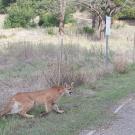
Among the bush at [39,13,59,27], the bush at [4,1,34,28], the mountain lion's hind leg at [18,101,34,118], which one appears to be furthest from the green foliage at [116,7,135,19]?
the mountain lion's hind leg at [18,101,34,118]

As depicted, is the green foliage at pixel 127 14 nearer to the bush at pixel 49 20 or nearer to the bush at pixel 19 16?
the bush at pixel 49 20

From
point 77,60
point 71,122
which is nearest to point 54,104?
point 71,122

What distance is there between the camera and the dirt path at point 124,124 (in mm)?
8812

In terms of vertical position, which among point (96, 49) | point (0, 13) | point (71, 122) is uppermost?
point (71, 122)

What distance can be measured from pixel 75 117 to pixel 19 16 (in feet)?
120

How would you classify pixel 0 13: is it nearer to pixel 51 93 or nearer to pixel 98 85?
pixel 98 85

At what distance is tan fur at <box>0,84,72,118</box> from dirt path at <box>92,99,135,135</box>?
1339 millimetres

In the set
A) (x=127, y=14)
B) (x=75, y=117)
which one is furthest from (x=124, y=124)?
(x=127, y=14)

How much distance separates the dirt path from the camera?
8.81 meters

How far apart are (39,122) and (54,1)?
3171 cm

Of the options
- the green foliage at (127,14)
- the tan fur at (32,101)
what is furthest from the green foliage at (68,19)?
the tan fur at (32,101)

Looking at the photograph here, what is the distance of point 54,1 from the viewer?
1587 inches

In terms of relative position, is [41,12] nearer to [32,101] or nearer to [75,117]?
[75,117]

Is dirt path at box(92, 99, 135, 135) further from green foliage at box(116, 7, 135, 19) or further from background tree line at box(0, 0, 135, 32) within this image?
green foliage at box(116, 7, 135, 19)
